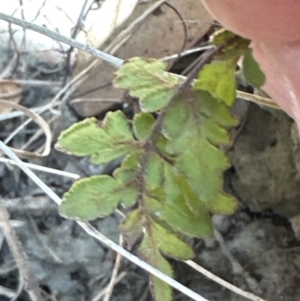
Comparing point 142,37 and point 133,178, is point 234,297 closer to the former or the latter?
point 133,178

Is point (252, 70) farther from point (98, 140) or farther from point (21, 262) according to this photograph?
point (21, 262)

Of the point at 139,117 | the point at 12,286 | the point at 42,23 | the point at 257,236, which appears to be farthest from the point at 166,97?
the point at 42,23

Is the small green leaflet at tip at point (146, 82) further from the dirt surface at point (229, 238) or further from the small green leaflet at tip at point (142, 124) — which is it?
the dirt surface at point (229, 238)

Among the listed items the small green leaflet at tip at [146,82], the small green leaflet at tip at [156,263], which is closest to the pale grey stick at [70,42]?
the small green leaflet at tip at [146,82]

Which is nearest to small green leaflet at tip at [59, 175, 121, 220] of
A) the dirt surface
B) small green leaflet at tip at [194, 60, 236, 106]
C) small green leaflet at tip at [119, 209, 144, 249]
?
small green leaflet at tip at [119, 209, 144, 249]

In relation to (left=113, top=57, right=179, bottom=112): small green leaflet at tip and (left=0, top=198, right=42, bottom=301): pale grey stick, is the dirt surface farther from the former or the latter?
(left=113, top=57, right=179, bottom=112): small green leaflet at tip
